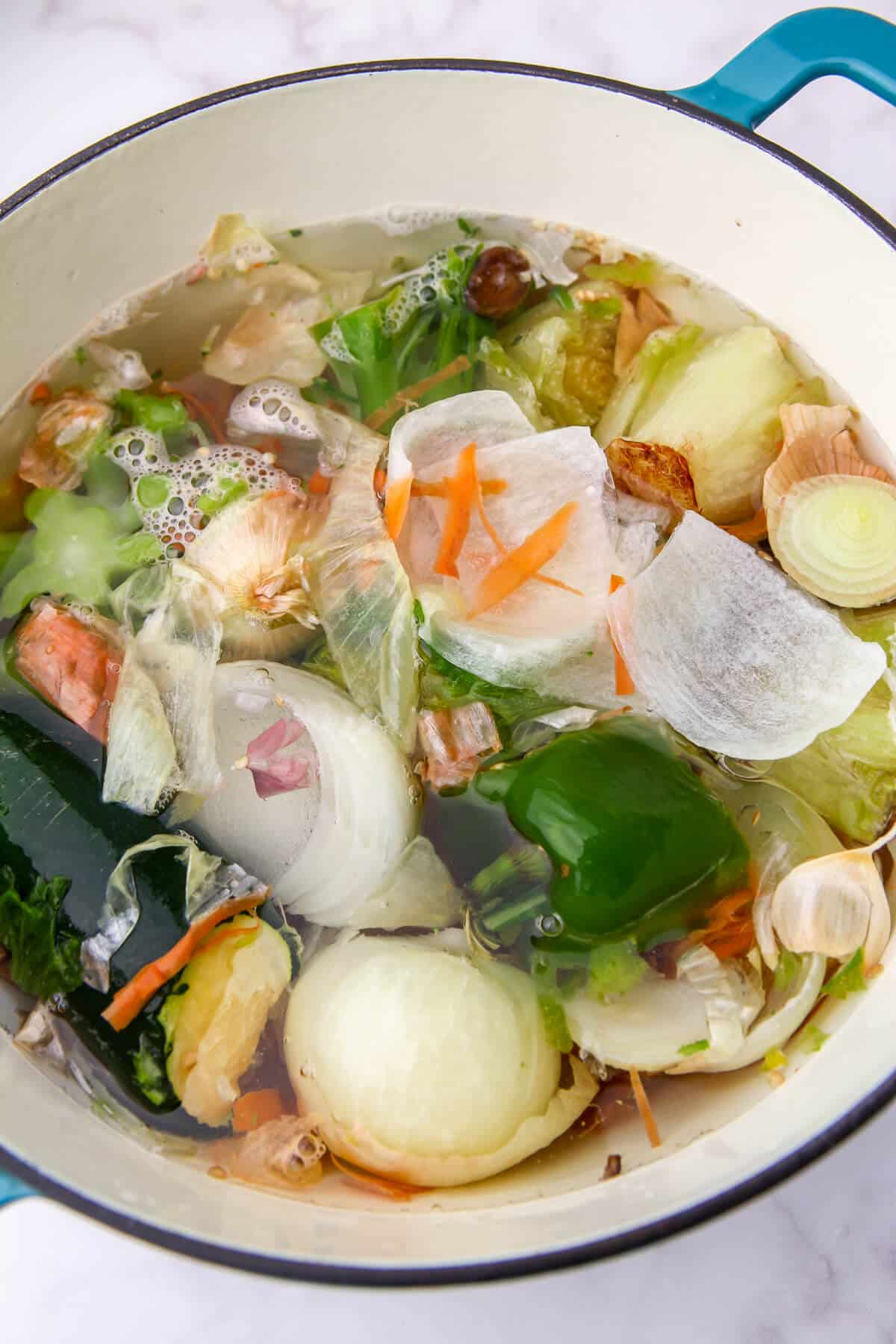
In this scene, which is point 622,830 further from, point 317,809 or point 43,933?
point 43,933

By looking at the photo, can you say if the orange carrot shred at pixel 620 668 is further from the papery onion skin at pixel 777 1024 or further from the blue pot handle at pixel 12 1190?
the blue pot handle at pixel 12 1190

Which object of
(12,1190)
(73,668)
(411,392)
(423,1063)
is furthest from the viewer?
(411,392)

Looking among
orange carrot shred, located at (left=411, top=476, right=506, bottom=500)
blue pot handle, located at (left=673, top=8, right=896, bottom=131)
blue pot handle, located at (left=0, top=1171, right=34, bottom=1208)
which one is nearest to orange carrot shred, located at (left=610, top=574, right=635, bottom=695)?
orange carrot shred, located at (left=411, top=476, right=506, bottom=500)

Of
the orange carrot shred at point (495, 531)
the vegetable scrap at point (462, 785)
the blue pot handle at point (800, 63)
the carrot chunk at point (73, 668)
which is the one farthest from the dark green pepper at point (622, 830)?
the blue pot handle at point (800, 63)

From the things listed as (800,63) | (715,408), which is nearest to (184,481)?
(715,408)

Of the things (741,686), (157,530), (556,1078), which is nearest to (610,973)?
(556,1078)

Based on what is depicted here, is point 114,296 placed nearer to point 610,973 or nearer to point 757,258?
point 757,258

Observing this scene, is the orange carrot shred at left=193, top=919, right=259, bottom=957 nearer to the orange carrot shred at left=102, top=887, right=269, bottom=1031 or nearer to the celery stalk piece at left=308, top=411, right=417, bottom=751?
the orange carrot shred at left=102, top=887, right=269, bottom=1031
